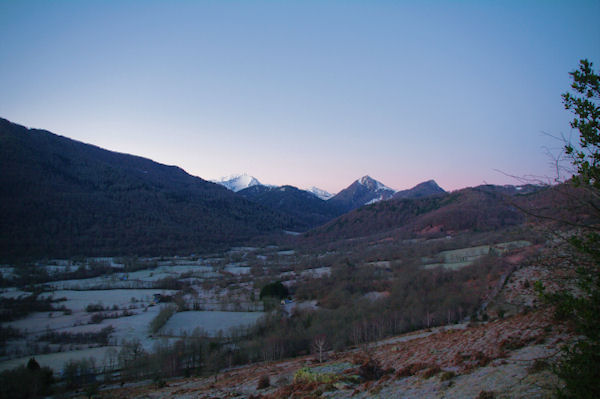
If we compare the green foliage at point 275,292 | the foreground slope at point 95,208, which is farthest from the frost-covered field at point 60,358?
the foreground slope at point 95,208

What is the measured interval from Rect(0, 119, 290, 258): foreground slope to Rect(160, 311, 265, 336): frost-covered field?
6080 centimetres

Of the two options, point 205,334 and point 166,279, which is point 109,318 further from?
point 166,279

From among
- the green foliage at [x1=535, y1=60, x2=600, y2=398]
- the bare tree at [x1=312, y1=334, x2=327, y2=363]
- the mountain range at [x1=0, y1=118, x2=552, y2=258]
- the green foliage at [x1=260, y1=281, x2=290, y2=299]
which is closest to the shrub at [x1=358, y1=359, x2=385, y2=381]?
the green foliage at [x1=535, y1=60, x2=600, y2=398]

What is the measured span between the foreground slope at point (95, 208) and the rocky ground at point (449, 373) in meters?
84.6

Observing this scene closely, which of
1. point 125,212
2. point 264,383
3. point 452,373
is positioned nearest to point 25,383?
point 264,383

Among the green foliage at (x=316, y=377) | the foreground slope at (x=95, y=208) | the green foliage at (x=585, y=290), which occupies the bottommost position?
the green foliage at (x=316, y=377)

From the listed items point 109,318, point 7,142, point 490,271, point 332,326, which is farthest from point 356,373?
point 7,142

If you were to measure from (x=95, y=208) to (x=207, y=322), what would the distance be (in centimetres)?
9193

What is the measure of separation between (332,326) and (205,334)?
37.8 ft

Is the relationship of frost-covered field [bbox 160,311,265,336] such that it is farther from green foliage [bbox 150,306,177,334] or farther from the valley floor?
the valley floor

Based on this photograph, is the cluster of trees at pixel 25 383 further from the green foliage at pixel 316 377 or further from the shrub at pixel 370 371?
the shrub at pixel 370 371

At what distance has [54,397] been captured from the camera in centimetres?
2128

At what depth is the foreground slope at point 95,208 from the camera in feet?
289

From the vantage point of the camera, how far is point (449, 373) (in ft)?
34.9
